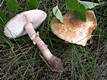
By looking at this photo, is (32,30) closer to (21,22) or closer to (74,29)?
(21,22)

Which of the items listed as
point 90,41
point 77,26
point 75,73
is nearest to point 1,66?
point 75,73

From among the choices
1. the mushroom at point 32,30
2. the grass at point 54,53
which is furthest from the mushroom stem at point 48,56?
the grass at point 54,53

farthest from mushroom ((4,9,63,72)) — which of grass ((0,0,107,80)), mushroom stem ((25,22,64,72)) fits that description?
grass ((0,0,107,80))

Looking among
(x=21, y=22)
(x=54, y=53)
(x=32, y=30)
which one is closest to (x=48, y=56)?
(x=54, y=53)

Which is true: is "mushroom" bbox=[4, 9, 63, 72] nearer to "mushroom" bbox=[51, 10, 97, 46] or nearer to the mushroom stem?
the mushroom stem

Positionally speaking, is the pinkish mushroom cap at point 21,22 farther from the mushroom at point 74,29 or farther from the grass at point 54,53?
the mushroom at point 74,29
